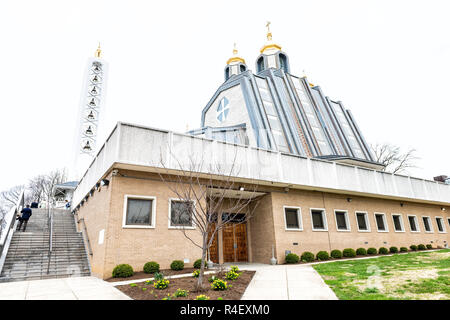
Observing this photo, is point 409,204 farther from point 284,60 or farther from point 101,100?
point 101,100

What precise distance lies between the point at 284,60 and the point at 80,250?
34.7 meters

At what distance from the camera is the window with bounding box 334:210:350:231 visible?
18.1 m

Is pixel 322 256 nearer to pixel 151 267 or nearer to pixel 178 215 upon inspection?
pixel 178 215

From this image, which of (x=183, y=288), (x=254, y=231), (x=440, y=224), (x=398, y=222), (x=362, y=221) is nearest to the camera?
(x=183, y=288)

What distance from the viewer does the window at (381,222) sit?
20.2 m

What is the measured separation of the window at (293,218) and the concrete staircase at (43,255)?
10.6 metres

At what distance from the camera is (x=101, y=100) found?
48.5 meters

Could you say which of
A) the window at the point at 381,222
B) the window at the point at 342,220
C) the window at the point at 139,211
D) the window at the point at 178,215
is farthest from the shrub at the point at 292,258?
the window at the point at 381,222

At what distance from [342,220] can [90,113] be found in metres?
42.2

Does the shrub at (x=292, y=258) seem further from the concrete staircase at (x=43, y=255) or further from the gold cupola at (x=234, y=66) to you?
the gold cupola at (x=234, y=66)

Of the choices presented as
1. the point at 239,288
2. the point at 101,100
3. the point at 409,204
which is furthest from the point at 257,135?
the point at 101,100

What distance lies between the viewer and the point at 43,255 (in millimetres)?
13336

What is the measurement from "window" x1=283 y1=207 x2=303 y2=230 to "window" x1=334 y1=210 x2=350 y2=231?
10.1ft

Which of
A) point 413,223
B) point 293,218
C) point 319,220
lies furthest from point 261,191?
point 413,223
